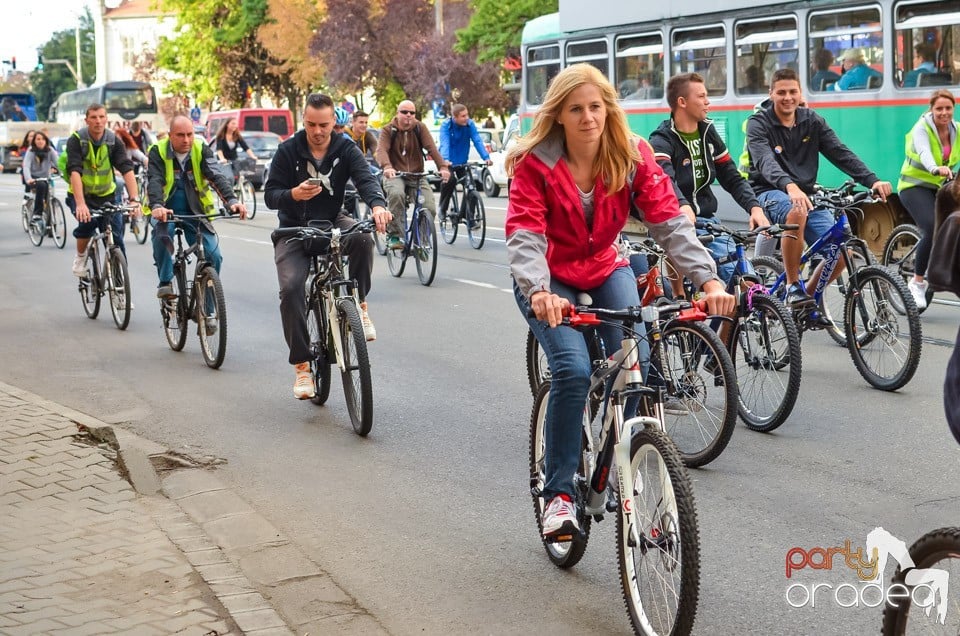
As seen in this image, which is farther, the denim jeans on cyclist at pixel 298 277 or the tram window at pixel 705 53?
the tram window at pixel 705 53

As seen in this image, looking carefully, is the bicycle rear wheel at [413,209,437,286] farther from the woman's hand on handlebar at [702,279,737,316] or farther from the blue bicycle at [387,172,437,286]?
the woman's hand on handlebar at [702,279,737,316]

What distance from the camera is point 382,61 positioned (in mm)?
52312

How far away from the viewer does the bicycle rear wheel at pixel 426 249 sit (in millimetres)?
15156

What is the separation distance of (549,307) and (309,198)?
13.5 feet

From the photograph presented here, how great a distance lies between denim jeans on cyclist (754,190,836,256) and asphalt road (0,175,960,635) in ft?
3.02

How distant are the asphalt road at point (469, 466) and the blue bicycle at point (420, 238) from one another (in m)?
2.42

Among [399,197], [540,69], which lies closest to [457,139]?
[399,197]

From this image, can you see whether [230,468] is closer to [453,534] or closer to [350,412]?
[350,412]

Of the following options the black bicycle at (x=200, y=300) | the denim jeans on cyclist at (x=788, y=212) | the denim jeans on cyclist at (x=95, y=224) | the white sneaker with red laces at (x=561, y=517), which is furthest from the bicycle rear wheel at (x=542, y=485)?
the denim jeans on cyclist at (x=95, y=224)

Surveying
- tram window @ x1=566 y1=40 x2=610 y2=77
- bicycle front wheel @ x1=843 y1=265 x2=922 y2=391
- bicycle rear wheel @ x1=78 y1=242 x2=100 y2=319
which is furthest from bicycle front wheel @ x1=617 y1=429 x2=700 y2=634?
tram window @ x1=566 y1=40 x2=610 y2=77

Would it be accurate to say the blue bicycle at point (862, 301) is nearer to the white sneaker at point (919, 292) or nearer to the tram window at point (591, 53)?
the white sneaker at point (919, 292)

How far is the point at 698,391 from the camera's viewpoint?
22.3ft

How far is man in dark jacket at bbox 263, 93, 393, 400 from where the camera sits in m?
8.40

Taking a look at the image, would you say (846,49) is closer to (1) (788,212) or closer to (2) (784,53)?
(2) (784,53)
